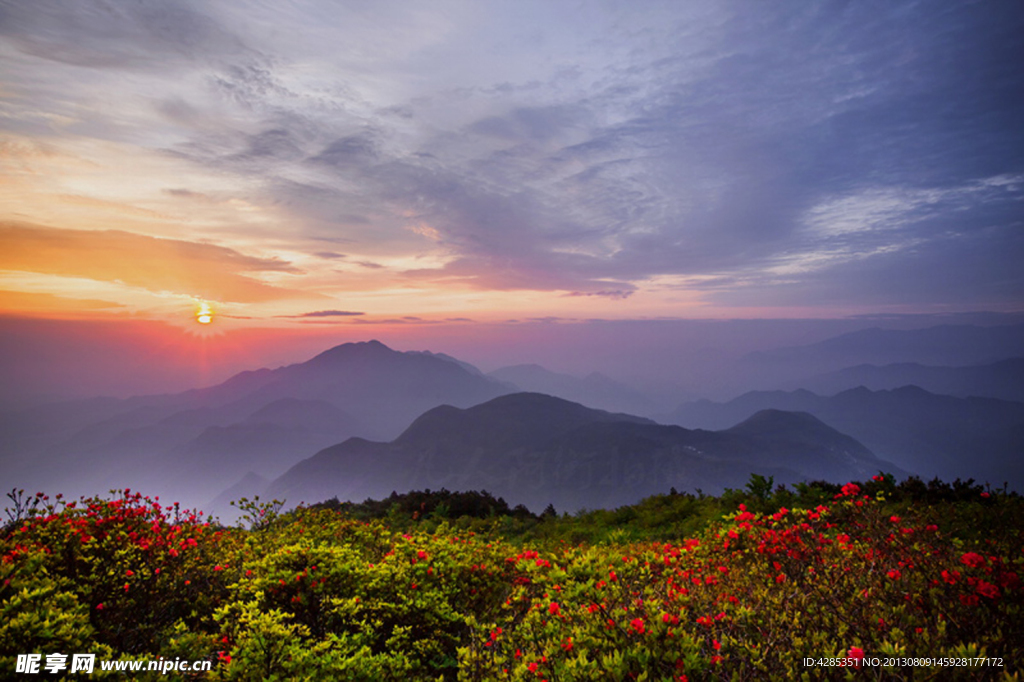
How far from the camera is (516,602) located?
19.9ft

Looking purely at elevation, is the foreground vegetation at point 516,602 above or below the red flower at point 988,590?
below

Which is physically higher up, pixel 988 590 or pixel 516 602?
pixel 988 590

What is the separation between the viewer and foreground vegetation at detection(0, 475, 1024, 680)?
3.95 meters

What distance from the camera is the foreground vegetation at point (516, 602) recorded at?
395 centimetres

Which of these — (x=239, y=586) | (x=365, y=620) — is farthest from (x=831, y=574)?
(x=239, y=586)

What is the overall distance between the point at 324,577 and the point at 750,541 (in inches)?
252

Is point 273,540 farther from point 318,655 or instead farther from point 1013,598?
point 1013,598

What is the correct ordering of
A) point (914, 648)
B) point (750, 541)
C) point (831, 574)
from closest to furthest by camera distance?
1. point (914, 648)
2. point (831, 574)
3. point (750, 541)

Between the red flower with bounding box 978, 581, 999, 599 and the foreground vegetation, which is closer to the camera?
the red flower with bounding box 978, 581, 999, 599

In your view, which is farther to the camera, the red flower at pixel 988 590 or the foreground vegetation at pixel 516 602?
the foreground vegetation at pixel 516 602

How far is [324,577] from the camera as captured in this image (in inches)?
Result: 250

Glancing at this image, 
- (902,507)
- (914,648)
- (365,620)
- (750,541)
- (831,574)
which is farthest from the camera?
(902,507)

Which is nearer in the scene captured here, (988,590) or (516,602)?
(988,590)

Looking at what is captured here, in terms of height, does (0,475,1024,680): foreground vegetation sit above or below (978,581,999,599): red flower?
below
